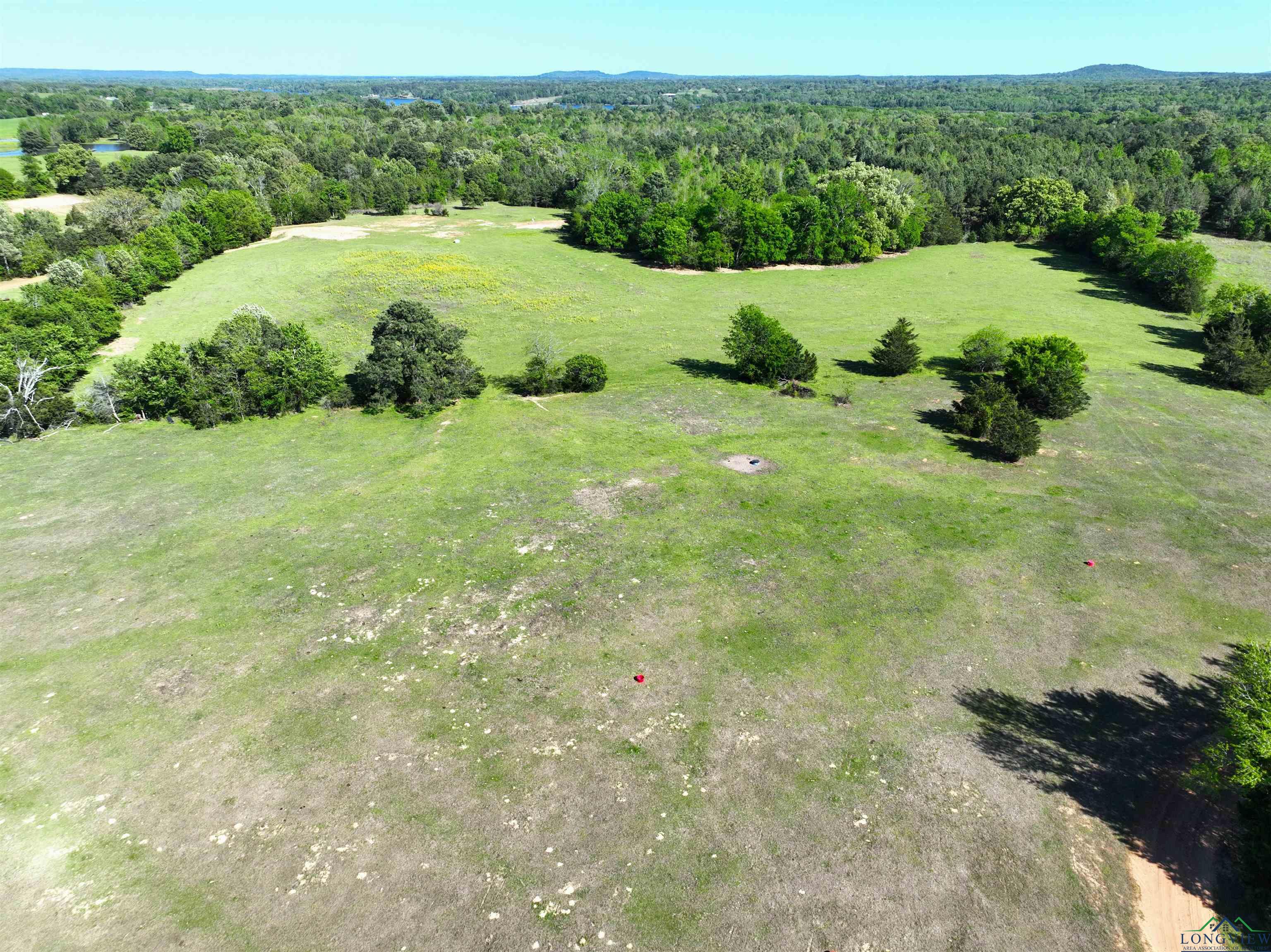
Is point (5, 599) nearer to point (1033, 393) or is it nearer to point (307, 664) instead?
point (307, 664)

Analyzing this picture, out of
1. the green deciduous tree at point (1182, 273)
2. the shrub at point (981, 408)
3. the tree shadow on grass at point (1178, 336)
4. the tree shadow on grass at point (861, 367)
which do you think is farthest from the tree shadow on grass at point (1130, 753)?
the green deciduous tree at point (1182, 273)

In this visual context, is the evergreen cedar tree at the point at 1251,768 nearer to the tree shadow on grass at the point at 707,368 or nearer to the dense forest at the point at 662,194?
the tree shadow on grass at the point at 707,368

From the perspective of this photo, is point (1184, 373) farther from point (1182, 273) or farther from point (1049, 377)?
point (1182, 273)

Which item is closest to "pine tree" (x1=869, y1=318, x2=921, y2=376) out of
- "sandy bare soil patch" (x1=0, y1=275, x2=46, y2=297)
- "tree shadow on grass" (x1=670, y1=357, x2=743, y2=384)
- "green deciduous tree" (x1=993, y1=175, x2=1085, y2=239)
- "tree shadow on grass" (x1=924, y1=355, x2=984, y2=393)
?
"tree shadow on grass" (x1=924, y1=355, x2=984, y2=393)

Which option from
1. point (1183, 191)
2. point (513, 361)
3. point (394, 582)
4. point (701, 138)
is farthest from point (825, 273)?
point (701, 138)

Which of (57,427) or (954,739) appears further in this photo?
(57,427)

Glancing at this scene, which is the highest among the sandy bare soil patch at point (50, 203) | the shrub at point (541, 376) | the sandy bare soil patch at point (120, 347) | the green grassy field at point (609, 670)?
the sandy bare soil patch at point (50, 203)
